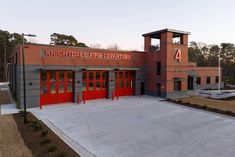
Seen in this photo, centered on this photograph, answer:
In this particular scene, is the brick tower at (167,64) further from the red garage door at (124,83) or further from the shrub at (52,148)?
the shrub at (52,148)

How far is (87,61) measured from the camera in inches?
1019

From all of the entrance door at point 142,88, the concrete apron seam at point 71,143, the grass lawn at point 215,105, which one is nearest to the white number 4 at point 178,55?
the entrance door at point 142,88

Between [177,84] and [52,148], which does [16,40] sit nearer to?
[177,84]

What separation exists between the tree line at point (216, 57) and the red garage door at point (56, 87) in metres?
44.6

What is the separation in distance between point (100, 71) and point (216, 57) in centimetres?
5161

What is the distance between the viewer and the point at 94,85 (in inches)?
1052

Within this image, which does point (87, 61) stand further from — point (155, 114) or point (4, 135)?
point (4, 135)

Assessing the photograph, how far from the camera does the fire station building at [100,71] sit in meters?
22.4

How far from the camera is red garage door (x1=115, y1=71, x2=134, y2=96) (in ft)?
93.7

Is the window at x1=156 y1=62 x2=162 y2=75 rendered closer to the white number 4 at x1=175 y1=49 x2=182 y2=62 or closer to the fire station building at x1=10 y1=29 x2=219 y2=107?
the fire station building at x1=10 y1=29 x2=219 y2=107

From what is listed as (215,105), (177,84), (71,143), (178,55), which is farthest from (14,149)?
(178,55)

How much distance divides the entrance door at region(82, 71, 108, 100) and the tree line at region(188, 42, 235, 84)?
39.9 meters

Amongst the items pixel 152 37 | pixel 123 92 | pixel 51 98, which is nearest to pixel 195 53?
pixel 152 37

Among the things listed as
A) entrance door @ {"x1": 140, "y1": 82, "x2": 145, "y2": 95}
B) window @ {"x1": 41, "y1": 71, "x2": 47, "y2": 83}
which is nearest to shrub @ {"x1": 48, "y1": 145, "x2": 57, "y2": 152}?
window @ {"x1": 41, "y1": 71, "x2": 47, "y2": 83}
